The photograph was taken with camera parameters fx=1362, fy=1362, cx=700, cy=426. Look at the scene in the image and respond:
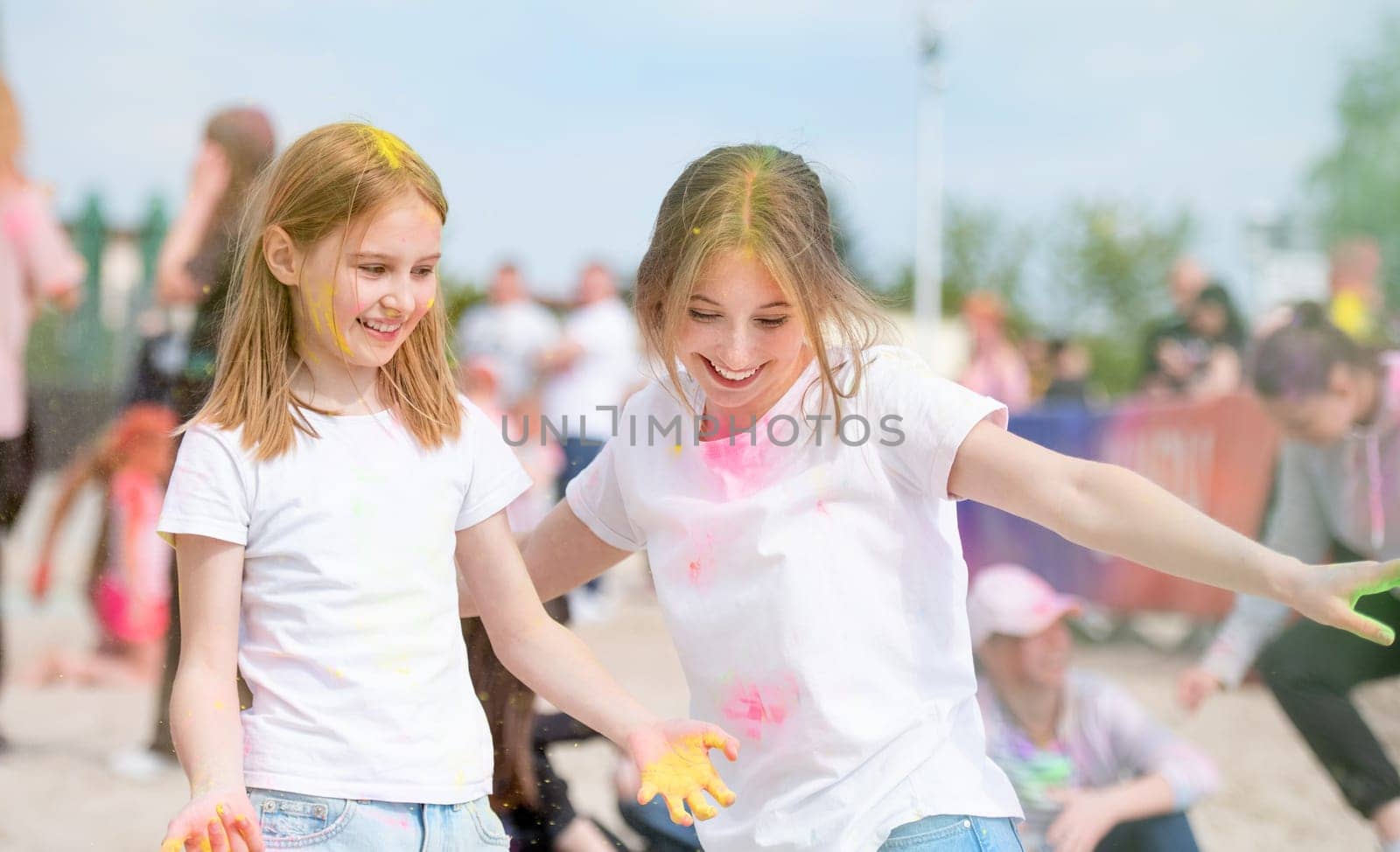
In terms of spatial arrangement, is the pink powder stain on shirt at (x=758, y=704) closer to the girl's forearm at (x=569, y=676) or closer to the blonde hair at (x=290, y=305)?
the girl's forearm at (x=569, y=676)

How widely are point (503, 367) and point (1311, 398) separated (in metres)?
2.07

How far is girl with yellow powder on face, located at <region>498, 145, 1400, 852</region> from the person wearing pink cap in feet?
2.97

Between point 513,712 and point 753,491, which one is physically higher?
point 753,491

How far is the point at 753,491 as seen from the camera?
1.46 meters

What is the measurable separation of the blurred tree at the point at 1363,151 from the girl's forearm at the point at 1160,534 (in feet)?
84.1

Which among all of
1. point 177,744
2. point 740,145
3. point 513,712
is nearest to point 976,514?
point 513,712

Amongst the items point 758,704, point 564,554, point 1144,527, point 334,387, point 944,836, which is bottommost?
point 944,836

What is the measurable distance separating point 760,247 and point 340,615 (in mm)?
568

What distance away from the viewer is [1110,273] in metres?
32.0

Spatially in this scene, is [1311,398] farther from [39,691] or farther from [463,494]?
[39,691]

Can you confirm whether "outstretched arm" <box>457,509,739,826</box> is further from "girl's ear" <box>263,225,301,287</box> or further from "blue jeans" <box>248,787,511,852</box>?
"girl's ear" <box>263,225,301,287</box>

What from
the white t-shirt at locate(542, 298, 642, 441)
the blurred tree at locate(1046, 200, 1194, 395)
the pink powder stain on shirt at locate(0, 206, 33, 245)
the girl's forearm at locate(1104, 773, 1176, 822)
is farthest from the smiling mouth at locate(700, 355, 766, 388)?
the blurred tree at locate(1046, 200, 1194, 395)

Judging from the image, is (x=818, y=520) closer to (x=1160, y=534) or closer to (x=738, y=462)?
(x=738, y=462)

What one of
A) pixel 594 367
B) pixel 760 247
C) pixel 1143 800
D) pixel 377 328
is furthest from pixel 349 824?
pixel 594 367
